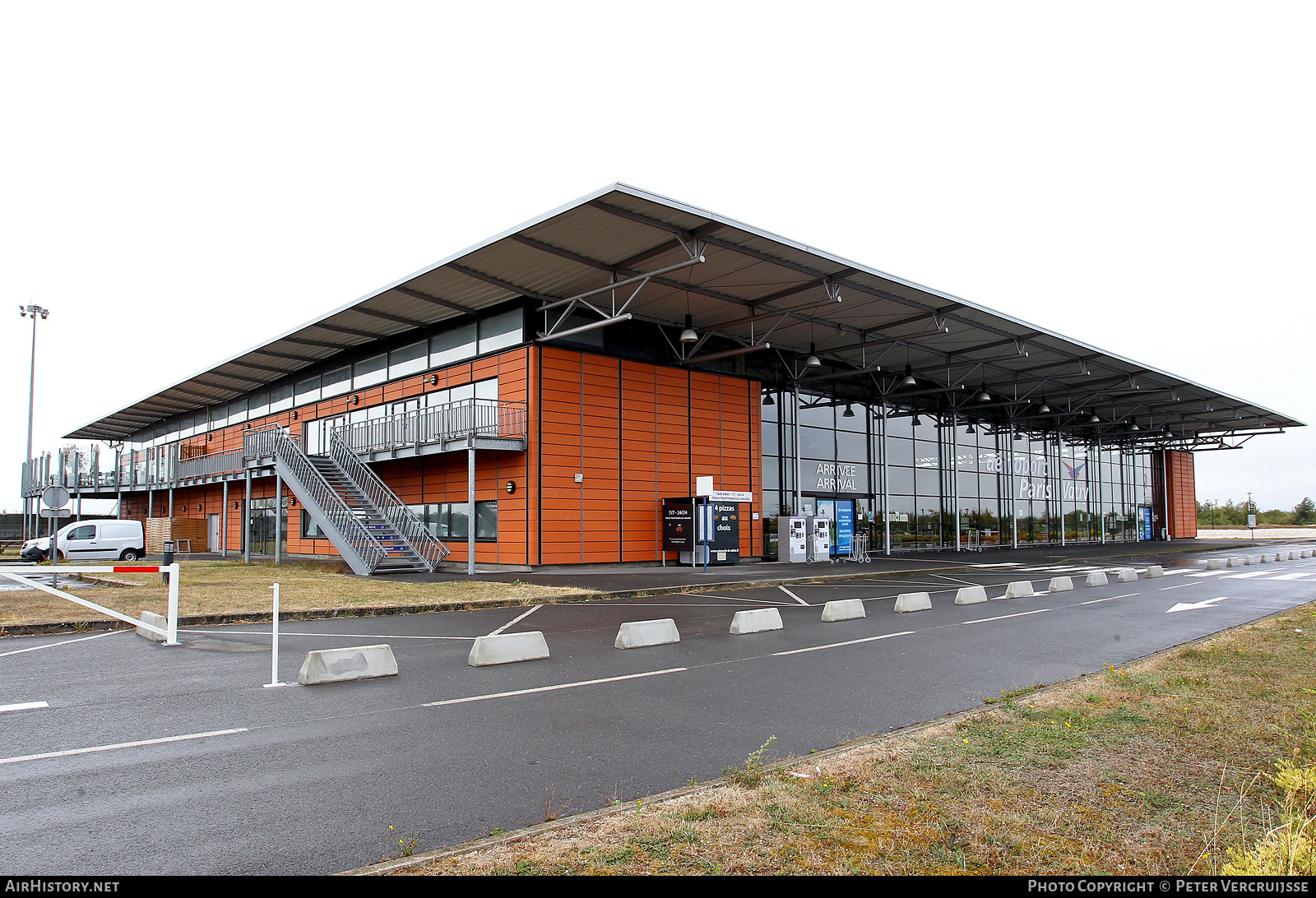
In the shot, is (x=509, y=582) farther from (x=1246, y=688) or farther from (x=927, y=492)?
(x=927, y=492)

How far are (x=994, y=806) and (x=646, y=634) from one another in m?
6.78

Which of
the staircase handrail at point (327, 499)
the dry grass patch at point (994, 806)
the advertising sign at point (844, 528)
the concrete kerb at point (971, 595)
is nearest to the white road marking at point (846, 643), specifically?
the dry grass patch at point (994, 806)

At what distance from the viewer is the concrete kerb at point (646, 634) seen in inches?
416

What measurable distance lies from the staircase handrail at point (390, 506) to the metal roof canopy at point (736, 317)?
180 inches

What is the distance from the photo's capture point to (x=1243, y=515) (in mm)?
101375

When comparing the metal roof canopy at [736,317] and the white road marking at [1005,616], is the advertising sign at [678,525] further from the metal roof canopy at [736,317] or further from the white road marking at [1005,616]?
the white road marking at [1005,616]

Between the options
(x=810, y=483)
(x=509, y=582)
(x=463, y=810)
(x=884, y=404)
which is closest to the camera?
(x=463, y=810)

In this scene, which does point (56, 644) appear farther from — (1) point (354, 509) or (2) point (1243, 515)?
(2) point (1243, 515)

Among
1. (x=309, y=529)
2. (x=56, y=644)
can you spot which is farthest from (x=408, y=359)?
(x=56, y=644)

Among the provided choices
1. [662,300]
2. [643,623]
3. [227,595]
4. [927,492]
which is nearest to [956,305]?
[662,300]

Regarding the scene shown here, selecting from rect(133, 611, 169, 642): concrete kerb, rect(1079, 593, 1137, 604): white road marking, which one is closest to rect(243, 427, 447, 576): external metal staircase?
rect(133, 611, 169, 642): concrete kerb

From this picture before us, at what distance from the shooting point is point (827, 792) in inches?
181

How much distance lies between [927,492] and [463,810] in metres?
37.3

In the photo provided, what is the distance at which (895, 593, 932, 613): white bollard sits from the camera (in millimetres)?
14594
